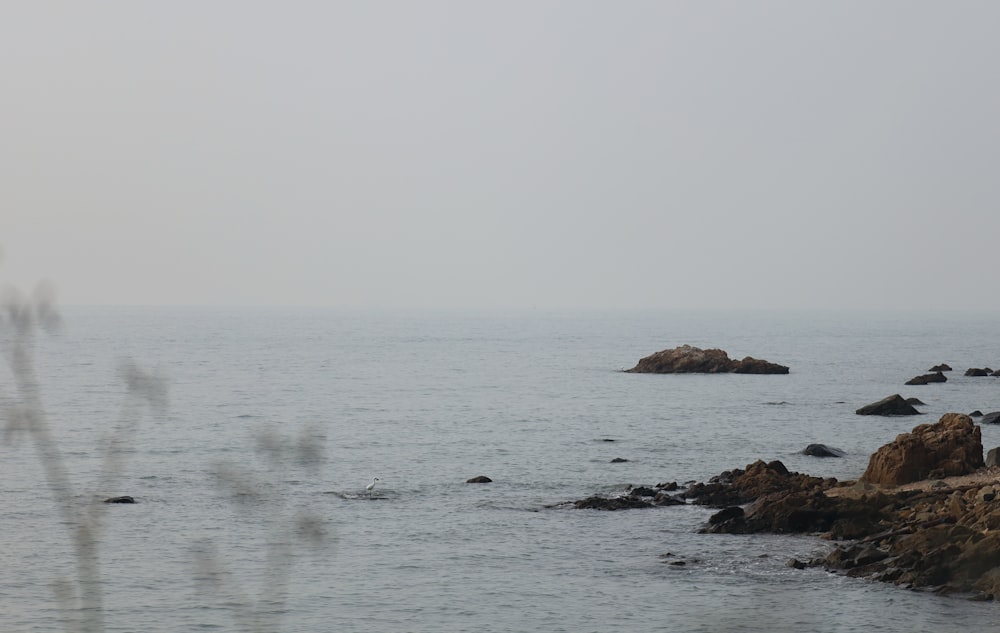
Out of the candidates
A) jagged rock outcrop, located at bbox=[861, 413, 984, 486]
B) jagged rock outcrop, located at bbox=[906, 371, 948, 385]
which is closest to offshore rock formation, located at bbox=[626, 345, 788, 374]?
jagged rock outcrop, located at bbox=[906, 371, 948, 385]

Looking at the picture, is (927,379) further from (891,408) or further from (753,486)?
(753,486)

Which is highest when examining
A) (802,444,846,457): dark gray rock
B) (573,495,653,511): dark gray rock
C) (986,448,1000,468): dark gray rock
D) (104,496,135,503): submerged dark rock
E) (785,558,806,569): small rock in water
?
(986,448,1000,468): dark gray rock

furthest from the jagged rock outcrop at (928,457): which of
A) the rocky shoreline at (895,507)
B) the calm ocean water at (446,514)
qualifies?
the calm ocean water at (446,514)

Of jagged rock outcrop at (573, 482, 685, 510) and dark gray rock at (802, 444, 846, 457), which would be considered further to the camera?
dark gray rock at (802, 444, 846, 457)

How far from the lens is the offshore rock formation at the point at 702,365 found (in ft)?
381

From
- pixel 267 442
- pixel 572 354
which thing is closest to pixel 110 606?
pixel 267 442

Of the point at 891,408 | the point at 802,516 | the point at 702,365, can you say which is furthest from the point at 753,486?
the point at 702,365

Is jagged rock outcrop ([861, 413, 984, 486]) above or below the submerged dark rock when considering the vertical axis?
above

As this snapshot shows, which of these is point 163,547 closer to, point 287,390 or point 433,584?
point 433,584

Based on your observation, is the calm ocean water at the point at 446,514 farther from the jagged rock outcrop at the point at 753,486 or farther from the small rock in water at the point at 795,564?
the jagged rock outcrop at the point at 753,486

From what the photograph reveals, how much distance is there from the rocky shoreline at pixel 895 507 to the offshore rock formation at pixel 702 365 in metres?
72.9

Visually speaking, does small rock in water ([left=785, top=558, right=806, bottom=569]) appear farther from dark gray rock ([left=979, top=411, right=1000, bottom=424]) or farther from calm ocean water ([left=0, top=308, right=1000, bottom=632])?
dark gray rock ([left=979, top=411, right=1000, bottom=424])

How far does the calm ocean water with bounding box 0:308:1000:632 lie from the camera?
2462 centimetres

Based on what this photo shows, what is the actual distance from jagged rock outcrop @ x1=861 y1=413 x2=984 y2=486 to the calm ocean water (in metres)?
5.46
